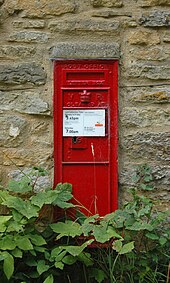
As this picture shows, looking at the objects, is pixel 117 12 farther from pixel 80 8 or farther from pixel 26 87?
pixel 26 87

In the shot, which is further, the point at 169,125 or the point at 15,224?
the point at 169,125

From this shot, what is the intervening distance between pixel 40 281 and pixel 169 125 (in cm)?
120

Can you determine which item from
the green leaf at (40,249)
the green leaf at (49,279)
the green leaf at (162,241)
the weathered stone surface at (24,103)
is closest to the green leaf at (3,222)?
the green leaf at (40,249)

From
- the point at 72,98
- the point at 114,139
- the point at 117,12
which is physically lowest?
the point at 114,139

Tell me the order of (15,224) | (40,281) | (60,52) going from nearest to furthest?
(15,224) → (40,281) → (60,52)

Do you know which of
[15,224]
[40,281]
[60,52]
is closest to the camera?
[15,224]

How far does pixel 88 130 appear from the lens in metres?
2.88

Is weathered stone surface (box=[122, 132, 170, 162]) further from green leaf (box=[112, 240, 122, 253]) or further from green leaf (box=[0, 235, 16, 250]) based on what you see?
green leaf (box=[0, 235, 16, 250])

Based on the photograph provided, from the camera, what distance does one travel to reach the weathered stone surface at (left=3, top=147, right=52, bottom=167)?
9.53 feet

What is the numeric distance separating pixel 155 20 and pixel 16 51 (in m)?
0.87

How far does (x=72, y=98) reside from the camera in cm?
288

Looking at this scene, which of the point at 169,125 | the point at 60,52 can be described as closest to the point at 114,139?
the point at 169,125

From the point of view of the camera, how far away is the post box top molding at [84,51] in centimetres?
287

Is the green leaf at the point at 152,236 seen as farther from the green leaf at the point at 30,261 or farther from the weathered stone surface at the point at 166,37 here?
the weathered stone surface at the point at 166,37
